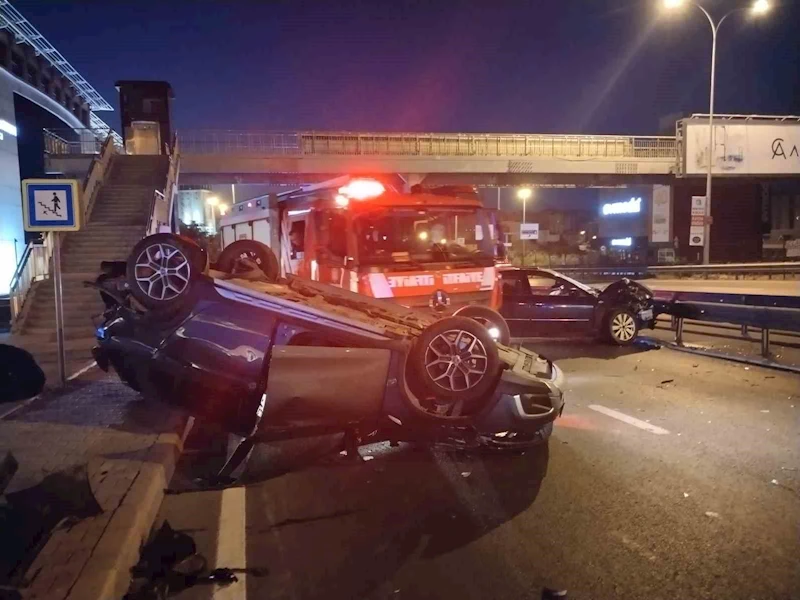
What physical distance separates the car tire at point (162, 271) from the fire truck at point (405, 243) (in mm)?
3875

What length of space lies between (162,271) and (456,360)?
2683 mm

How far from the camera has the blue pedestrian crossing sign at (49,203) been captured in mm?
8227

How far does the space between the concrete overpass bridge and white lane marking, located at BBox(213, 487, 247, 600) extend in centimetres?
2824

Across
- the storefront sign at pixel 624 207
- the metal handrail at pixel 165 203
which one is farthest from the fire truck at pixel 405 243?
the storefront sign at pixel 624 207

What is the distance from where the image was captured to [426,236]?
Result: 10.1 meters

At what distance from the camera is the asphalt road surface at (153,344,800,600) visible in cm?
364

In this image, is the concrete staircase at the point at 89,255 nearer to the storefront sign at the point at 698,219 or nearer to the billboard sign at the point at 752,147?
the storefront sign at the point at 698,219

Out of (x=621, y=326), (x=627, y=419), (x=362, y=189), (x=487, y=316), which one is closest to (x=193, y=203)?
(x=621, y=326)

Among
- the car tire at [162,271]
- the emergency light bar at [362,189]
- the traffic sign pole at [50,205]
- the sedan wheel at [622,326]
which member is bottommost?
the sedan wheel at [622,326]

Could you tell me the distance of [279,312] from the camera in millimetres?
5340

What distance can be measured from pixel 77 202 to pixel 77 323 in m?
7.35

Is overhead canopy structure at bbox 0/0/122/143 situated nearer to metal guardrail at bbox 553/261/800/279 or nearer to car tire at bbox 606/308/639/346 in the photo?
car tire at bbox 606/308/639/346

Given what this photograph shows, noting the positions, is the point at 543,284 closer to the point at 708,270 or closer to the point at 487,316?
the point at 487,316

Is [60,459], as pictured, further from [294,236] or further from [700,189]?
[700,189]
